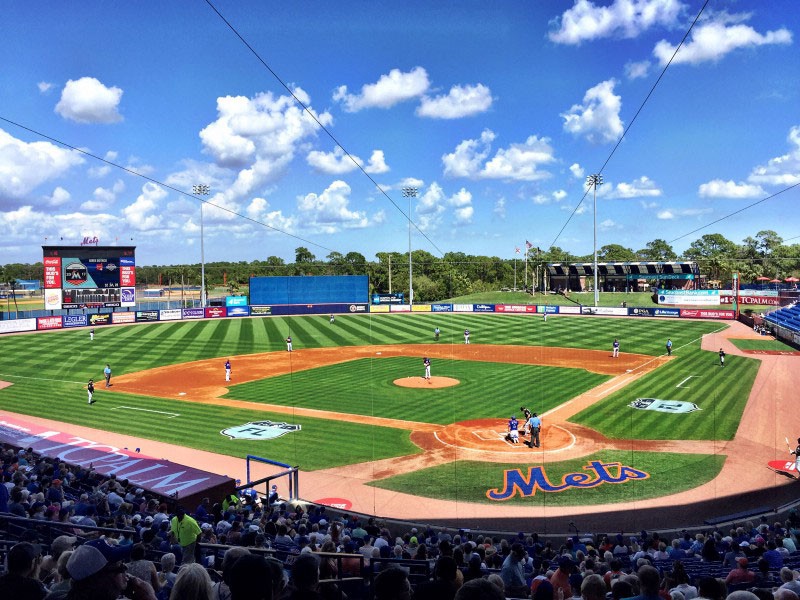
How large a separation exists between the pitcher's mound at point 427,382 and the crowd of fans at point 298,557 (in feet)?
62.3

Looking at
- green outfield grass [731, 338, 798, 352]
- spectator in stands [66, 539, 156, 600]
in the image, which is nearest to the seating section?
green outfield grass [731, 338, 798, 352]

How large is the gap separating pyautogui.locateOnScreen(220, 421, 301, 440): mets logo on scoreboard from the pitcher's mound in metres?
9.98

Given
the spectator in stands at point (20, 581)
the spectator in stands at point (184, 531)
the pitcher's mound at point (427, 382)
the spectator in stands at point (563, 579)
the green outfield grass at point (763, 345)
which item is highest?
the spectator in stands at point (20, 581)

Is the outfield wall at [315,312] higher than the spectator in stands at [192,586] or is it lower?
lower

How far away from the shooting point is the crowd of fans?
12.6 ft

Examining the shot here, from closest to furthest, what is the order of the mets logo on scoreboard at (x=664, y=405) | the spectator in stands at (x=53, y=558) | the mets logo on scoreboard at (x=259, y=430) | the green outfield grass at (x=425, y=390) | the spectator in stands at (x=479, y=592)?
the spectator in stands at (x=479, y=592) → the spectator in stands at (x=53, y=558) → the mets logo on scoreboard at (x=259, y=430) → the mets logo on scoreboard at (x=664, y=405) → the green outfield grass at (x=425, y=390)

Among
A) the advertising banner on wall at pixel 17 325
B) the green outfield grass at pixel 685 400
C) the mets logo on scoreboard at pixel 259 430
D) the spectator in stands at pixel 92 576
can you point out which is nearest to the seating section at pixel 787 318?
the green outfield grass at pixel 685 400

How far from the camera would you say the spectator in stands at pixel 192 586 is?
Result: 370 centimetres

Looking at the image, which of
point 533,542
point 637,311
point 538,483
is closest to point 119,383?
point 538,483

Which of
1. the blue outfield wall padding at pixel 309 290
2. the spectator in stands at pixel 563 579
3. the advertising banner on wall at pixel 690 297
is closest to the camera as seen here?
the spectator in stands at pixel 563 579

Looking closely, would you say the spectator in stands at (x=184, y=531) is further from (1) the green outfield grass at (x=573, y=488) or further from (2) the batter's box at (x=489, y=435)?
(2) the batter's box at (x=489, y=435)

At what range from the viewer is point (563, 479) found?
753 inches

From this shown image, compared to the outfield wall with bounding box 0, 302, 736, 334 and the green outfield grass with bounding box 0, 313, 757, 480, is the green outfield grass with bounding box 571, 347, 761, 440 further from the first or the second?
the outfield wall with bounding box 0, 302, 736, 334

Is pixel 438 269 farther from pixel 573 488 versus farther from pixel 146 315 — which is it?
pixel 573 488
